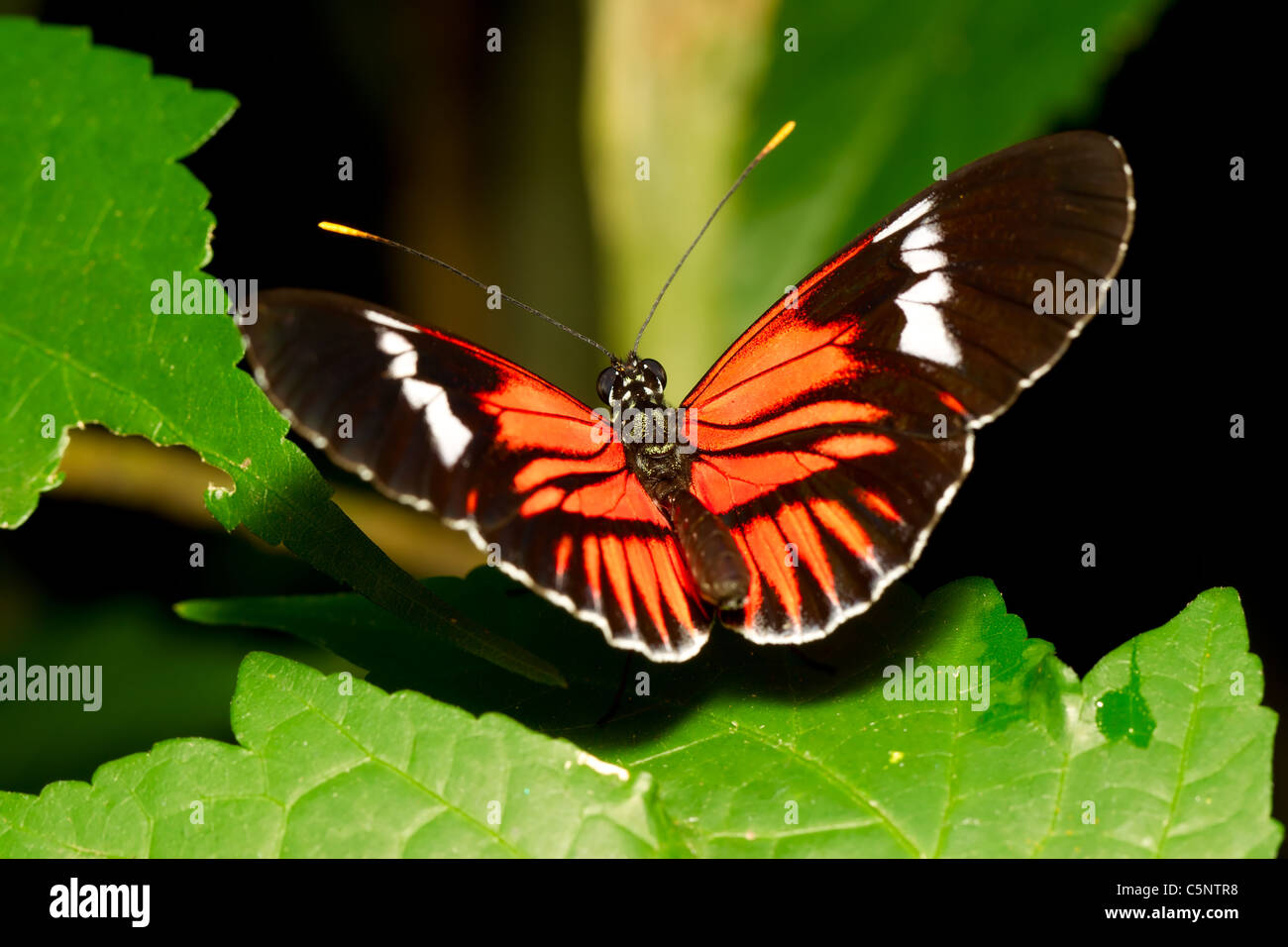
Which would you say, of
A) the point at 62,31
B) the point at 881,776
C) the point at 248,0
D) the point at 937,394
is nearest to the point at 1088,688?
the point at 881,776

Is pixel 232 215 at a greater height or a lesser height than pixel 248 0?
lesser

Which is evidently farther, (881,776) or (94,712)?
(94,712)

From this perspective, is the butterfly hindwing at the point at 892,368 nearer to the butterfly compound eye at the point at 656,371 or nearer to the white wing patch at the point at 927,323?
the white wing patch at the point at 927,323

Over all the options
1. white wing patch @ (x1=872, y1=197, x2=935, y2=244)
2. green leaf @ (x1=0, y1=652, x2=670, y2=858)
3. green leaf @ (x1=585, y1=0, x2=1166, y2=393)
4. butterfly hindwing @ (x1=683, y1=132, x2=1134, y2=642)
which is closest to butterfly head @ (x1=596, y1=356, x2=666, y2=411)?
butterfly hindwing @ (x1=683, y1=132, x2=1134, y2=642)

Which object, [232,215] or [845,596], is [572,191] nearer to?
[232,215]

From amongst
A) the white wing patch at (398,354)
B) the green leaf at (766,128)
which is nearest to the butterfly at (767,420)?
the white wing patch at (398,354)
